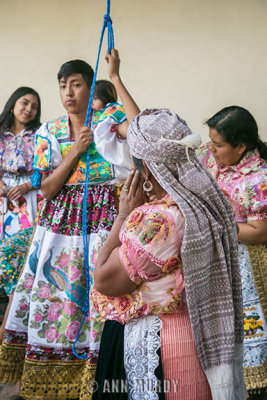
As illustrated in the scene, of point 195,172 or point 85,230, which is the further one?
point 85,230

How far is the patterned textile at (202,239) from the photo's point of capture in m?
1.55

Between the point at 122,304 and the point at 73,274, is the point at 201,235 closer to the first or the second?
the point at 122,304

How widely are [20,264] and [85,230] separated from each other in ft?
2.30

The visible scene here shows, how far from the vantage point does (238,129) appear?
296 centimetres

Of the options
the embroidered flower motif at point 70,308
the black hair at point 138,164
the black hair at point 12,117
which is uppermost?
the black hair at point 12,117

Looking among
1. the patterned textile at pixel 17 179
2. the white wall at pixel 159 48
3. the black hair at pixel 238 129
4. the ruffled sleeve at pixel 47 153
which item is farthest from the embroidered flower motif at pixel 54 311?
the white wall at pixel 159 48

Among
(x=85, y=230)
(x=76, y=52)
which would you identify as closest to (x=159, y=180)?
(x=85, y=230)

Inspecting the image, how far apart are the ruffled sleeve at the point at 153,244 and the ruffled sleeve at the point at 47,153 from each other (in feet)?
4.19

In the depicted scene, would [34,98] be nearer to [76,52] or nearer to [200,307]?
[76,52]

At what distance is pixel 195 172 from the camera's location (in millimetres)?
1646

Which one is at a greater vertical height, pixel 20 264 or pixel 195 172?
pixel 195 172

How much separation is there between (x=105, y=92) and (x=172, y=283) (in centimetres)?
239

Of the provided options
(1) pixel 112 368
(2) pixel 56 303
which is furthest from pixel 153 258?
(2) pixel 56 303

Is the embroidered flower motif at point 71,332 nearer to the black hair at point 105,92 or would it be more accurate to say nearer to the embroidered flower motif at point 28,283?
the embroidered flower motif at point 28,283
